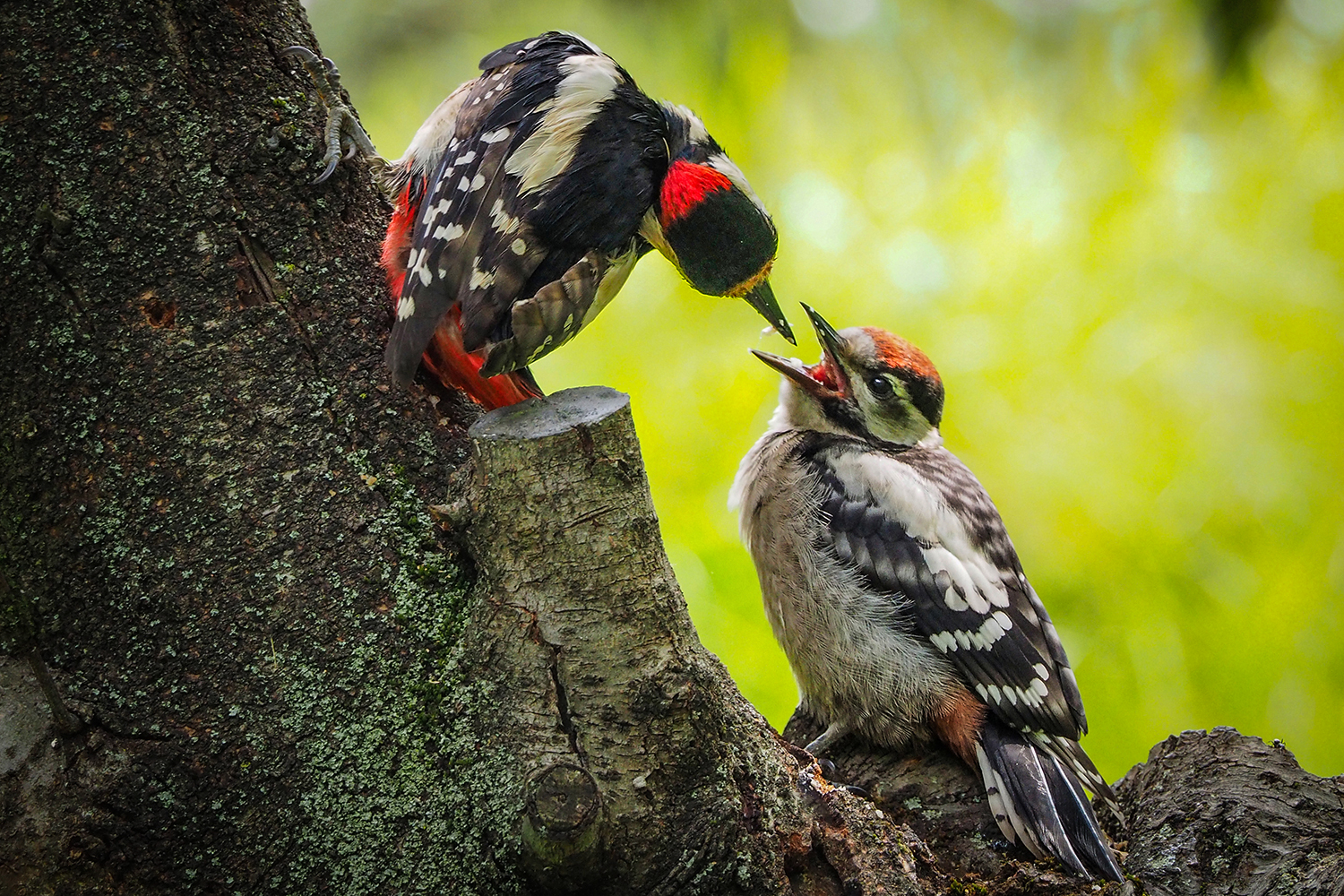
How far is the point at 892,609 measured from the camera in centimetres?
206

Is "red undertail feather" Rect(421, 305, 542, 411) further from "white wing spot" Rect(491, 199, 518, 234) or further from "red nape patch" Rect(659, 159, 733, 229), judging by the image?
"red nape patch" Rect(659, 159, 733, 229)

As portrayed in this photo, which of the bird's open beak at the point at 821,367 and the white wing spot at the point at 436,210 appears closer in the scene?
the white wing spot at the point at 436,210

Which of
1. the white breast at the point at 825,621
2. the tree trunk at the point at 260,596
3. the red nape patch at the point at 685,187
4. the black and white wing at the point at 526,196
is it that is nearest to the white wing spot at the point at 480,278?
the black and white wing at the point at 526,196

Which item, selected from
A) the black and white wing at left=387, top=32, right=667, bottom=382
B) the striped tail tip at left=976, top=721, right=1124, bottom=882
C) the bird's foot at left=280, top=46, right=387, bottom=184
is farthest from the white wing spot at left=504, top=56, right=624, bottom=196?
the striped tail tip at left=976, top=721, right=1124, bottom=882

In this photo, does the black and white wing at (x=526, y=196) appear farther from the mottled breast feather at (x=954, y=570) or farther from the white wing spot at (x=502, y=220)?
the mottled breast feather at (x=954, y=570)

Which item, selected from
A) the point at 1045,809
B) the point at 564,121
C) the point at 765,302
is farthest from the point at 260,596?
the point at 1045,809

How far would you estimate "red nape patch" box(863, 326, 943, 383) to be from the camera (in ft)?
7.36

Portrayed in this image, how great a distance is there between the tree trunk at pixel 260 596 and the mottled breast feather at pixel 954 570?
0.85m

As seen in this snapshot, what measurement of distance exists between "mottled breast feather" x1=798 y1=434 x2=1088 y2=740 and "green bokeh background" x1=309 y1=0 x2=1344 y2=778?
394 mm

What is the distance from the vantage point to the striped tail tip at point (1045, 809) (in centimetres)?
156

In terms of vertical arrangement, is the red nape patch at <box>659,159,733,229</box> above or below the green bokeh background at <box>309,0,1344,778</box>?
below

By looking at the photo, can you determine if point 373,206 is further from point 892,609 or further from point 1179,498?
point 1179,498

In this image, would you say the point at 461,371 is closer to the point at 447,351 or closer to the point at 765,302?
the point at 447,351

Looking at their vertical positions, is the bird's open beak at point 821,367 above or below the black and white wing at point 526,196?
above
